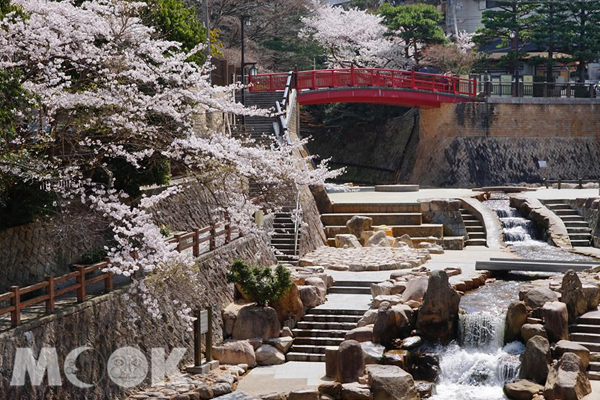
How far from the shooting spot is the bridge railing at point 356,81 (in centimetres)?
3666

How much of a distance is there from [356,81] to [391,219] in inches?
402

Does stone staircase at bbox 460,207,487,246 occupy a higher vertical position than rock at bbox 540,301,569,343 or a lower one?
higher

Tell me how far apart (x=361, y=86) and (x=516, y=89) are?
28.8ft

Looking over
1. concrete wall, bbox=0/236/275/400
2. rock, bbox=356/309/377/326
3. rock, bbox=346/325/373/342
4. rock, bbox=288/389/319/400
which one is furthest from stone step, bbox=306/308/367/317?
rock, bbox=288/389/319/400

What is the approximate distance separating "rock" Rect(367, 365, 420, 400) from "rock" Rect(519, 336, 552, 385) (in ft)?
7.85

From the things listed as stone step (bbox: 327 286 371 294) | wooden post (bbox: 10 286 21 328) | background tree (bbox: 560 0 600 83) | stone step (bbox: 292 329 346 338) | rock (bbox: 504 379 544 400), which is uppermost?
background tree (bbox: 560 0 600 83)

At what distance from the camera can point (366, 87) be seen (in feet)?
131

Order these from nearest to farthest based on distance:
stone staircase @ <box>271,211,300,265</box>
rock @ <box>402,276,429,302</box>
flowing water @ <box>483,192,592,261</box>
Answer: rock @ <box>402,276,429,302</box> → stone staircase @ <box>271,211,300,265</box> → flowing water @ <box>483,192,592,261</box>

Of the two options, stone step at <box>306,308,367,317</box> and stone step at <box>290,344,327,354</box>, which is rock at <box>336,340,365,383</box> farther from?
stone step at <box>306,308,367,317</box>

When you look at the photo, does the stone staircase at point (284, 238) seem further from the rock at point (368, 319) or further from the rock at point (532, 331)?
the rock at point (532, 331)

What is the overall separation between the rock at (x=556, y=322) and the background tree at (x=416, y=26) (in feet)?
100.0

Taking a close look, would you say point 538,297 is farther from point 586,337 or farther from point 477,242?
point 477,242

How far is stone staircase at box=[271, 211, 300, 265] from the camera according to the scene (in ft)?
85.1

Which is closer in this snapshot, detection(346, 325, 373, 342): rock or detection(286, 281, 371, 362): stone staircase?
detection(346, 325, 373, 342): rock
